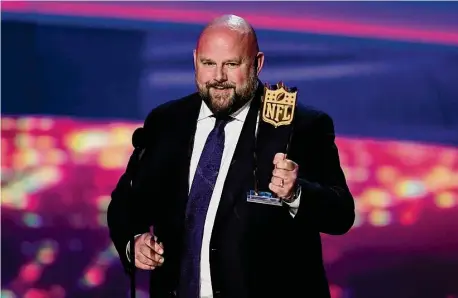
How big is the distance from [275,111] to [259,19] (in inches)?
56.4

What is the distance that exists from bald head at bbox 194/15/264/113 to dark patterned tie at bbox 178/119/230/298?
0.12 metres

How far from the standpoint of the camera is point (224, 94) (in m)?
2.18

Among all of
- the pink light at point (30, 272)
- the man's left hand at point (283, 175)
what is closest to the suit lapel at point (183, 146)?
the man's left hand at point (283, 175)

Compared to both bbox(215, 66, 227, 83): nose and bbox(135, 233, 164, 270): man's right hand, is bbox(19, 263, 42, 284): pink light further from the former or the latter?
bbox(215, 66, 227, 83): nose

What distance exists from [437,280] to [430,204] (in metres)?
0.30

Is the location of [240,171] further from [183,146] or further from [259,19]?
[259,19]

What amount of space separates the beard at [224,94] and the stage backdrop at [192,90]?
1.21 metres

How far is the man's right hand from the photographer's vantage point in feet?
6.84

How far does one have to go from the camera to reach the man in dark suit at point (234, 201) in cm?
212

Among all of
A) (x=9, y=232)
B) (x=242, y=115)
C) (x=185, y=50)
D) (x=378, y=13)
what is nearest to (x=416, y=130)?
(x=378, y=13)

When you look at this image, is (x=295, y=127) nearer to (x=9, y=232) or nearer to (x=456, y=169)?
(x=456, y=169)

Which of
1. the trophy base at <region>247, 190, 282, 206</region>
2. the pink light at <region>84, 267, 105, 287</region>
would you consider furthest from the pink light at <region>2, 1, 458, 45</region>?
the trophy base at <region>247, 190, 282, 206</region>

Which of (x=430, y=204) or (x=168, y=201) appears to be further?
(x=430, y=204)

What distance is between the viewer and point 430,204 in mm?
3404
